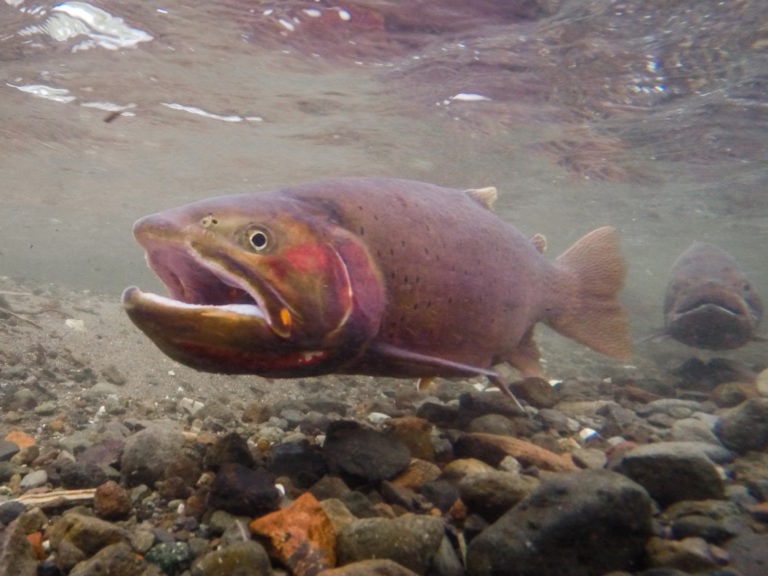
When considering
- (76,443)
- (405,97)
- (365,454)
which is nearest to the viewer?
(365,454)

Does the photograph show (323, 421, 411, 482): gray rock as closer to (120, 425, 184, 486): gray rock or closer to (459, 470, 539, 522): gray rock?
(459, 470, 539, 522): gray rock

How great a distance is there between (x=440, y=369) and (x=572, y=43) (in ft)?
30.5

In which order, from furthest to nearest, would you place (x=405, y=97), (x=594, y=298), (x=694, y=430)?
(x=405, y=97), (x=594, y=298), (x=694, y=430)

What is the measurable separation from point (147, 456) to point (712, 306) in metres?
9.47

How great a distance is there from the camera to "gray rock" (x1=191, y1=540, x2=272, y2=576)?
81.5 inches

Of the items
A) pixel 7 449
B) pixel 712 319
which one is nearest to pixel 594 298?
pixel 7 449

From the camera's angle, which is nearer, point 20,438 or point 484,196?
point 20,438

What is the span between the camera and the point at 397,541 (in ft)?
7.31

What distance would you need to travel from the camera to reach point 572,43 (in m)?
10.1

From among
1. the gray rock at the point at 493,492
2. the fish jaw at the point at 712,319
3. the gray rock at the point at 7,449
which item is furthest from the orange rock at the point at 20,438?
the fish jaw at the point at 712,319

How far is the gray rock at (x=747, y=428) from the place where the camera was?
13.6ft

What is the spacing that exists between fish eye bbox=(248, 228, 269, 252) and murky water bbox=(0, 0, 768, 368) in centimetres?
783

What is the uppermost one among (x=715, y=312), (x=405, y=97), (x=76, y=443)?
(x=405, y=97)

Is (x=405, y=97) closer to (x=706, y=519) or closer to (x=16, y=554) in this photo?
(x=706, y=519)
